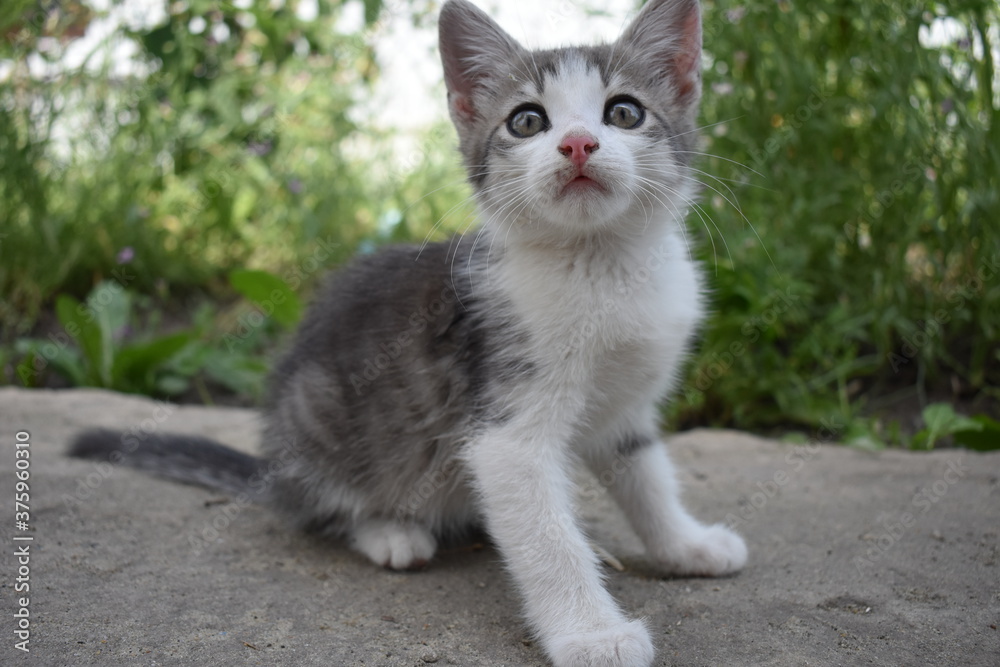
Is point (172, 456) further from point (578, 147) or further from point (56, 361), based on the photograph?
point (578, 147)

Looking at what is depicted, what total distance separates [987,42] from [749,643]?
2726 millimetres

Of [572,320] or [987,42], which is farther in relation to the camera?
[987,42]

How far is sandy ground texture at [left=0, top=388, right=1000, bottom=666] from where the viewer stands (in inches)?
69.2

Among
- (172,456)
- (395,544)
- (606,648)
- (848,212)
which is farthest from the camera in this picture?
(848,212)

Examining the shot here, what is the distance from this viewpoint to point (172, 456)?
2824 mm

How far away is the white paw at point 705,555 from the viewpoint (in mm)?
2205

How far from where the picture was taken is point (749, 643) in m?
1.79

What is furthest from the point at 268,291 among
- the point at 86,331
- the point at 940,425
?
the point at 940,425

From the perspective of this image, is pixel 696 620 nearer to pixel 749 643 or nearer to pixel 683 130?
pixel 749 643

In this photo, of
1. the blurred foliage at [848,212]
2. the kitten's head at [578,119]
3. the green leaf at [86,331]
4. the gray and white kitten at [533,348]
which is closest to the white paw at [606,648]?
the gray and white kitten at [533,348]

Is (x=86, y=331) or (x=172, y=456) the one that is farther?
(x=86, y=331)

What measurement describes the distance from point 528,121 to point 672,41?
1.76 ft

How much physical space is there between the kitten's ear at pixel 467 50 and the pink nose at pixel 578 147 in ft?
1.74

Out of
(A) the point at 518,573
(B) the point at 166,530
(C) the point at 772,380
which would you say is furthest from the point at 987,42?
(B) the point at 166,530
